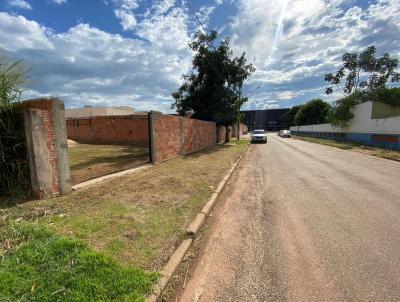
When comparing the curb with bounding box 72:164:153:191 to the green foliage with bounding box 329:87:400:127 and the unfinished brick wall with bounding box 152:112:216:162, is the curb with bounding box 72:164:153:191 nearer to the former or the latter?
the unfinished brick wall with bounding box 152:112:216:162

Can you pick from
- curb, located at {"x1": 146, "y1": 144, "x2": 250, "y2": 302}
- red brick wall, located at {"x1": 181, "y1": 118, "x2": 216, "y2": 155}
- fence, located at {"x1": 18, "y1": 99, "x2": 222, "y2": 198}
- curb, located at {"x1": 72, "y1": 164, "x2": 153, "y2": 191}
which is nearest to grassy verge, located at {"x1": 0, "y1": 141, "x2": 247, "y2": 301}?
curb, located at {"x1": 146, "y1": 144, "x2": 250, "y2": 302}

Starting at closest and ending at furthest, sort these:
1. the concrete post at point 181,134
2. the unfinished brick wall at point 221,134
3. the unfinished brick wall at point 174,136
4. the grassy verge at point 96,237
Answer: the grassy verge at point 96,237
the unfinished brick wall at point 174,136
the concrete post at point 181,134
the unfinished brick wall at point 221,134

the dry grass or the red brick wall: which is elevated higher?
the red brick wall

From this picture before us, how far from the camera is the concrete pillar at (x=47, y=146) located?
16.4ft

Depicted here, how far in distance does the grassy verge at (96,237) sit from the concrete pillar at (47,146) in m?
0.35

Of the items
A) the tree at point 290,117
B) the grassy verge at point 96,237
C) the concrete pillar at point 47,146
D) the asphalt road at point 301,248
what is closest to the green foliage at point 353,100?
the asphalt road at point 301,248

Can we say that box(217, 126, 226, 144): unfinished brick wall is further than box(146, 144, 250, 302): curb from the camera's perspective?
Yes

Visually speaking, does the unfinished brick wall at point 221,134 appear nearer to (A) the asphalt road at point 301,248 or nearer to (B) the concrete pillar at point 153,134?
(B) the concrete pillar at point 153,134

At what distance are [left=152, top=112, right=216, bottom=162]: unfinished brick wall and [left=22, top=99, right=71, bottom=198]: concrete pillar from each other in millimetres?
4960

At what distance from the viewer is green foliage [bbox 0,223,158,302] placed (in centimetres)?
235

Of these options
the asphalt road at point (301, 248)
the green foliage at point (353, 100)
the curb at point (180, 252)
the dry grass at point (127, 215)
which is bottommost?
the asphalt road at point (301, 248)

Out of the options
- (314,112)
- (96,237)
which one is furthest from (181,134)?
(314,112)

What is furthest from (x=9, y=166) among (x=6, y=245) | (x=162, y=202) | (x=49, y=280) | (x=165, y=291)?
(x=165, y=291)

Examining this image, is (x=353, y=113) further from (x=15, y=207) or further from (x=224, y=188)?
(x=15, y=207)
